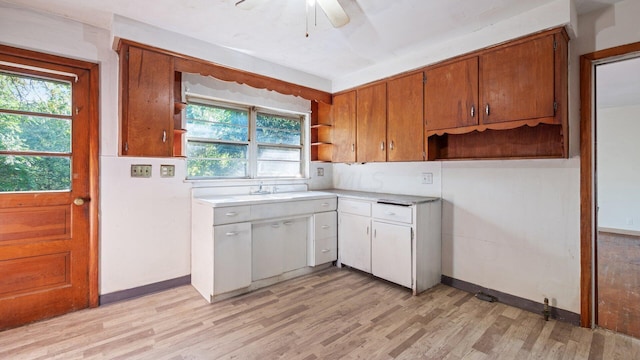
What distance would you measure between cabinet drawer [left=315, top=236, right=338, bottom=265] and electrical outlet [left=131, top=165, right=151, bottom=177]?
1876 mm

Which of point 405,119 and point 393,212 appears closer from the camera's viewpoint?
point 393,212

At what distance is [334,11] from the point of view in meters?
1.90

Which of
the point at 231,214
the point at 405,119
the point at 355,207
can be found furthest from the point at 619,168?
the point at 231,214

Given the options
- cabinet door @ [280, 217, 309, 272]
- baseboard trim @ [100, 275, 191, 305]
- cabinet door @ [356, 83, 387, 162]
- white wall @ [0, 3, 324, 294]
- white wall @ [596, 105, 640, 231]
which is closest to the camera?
white wall @ [0, 3, 324, 294]

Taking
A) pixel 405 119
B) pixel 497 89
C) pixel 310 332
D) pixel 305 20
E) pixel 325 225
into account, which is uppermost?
pixel 305 20

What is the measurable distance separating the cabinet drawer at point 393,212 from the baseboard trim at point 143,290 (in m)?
2.09

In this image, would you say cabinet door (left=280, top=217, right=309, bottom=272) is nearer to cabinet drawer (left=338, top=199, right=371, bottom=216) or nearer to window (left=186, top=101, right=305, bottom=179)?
cabinet drawer (left=338, top=199, right=371, bottom=216)

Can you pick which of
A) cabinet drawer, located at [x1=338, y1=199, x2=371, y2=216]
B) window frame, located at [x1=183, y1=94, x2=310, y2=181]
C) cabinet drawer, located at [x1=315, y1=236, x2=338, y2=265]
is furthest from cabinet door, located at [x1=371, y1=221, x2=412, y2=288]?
window frame, located at [x1=183, y1=94, x2=310, y2=181]

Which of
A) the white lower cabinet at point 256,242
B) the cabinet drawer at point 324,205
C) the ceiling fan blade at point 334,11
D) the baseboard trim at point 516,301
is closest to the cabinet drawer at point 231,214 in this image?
the white lower cabinet at point 256,242

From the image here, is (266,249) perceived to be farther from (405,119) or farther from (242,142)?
(405,119)

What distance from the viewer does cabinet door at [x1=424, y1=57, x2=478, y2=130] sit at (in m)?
2.61

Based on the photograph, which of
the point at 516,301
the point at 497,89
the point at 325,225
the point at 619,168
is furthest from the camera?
the point at 619,168

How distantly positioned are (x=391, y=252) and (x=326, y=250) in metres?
→ 0.82

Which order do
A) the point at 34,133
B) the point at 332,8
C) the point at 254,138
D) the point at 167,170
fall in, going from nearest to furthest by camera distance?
the point at 332,8 < the point at 34,133 < the point at 167,170 < the point at 254,138
